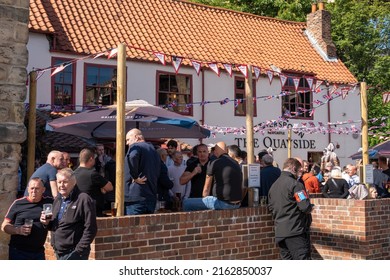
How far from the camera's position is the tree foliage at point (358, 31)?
27.7m

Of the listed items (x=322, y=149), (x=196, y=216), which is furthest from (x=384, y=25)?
(x=196, y=216)

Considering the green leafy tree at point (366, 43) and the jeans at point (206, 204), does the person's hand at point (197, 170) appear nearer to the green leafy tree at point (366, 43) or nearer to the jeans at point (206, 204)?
the jeans at point (206, 204)

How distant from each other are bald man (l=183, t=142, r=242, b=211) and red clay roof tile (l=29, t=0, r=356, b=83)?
9274 mm

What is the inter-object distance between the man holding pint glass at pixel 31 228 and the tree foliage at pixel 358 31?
24.0m

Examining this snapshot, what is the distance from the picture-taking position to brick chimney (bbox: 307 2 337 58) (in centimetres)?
2333

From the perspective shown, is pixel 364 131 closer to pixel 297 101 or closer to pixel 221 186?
pixel 221 186

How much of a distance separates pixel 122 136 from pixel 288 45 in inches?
706

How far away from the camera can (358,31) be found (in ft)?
93.0

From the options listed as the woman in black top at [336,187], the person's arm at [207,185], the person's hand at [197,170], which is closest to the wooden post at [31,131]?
the person's hand at [197,170]

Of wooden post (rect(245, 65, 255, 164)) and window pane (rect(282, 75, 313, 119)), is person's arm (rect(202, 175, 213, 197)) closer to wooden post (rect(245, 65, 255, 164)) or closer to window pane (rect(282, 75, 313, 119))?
Result: wooden post (rect(245, 65, 255, 164))

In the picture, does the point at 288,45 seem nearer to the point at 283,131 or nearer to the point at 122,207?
the point at 283,131

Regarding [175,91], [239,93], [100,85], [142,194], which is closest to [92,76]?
[100,85]

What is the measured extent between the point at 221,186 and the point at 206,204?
33cm
